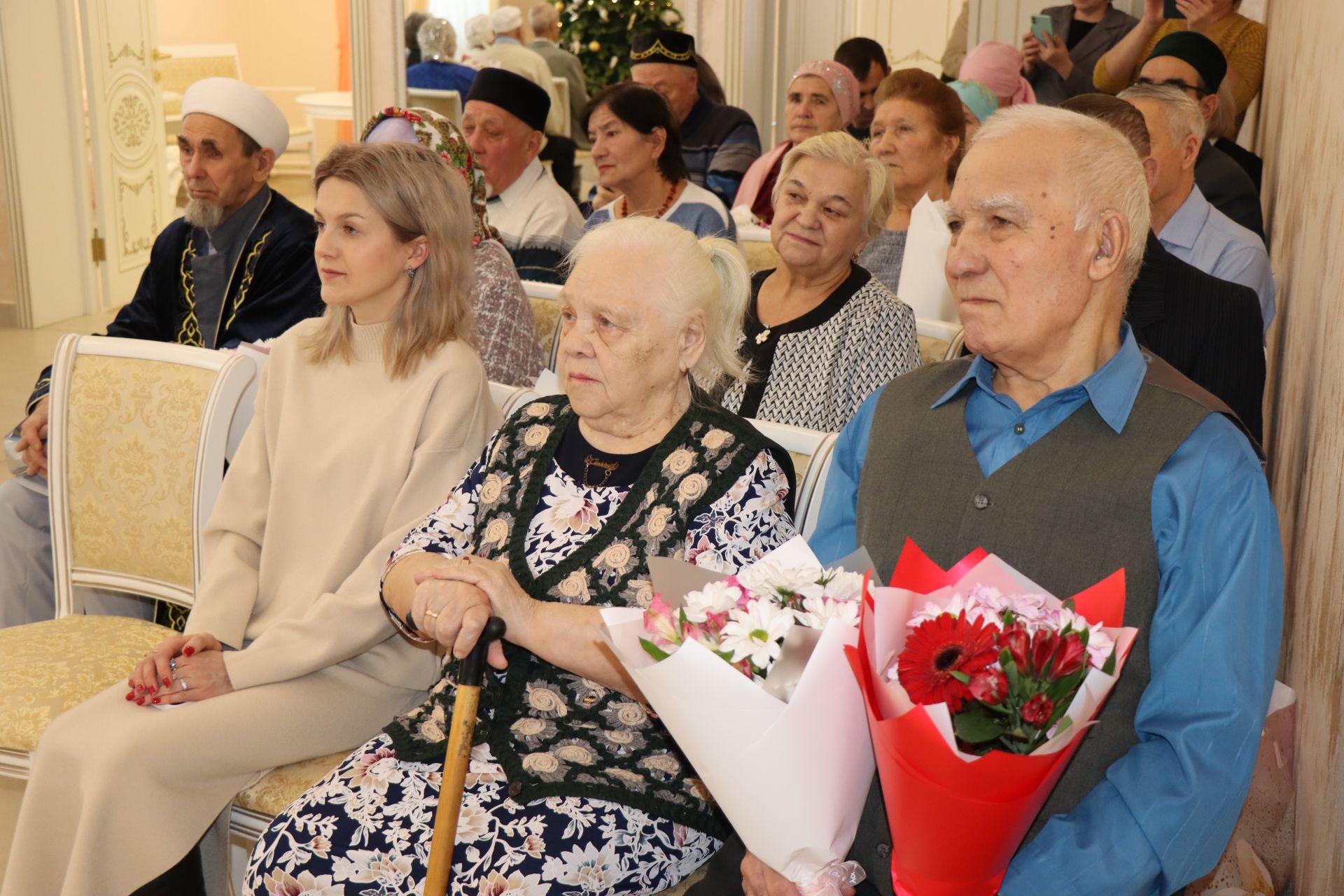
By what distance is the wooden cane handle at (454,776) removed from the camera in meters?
1.59

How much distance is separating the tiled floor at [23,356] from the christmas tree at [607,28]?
301cm

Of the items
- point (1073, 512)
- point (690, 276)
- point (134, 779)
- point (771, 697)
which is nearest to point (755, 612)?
point (771, 697)

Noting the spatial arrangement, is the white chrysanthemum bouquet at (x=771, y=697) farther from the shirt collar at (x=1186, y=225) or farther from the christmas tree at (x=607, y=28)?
the christmas tree at (x=607, y=28)

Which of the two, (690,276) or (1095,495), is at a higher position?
(690,276)

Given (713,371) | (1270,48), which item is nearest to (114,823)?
(713,371)

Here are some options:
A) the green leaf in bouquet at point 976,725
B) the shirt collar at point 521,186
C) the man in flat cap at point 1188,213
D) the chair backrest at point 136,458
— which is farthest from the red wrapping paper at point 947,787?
the shirt collar at point 521,186

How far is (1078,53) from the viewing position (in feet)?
19.4

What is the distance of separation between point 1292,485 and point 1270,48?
336 cm

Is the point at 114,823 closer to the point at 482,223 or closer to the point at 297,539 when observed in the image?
the point at 297,539

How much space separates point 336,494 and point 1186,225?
94.6 inches

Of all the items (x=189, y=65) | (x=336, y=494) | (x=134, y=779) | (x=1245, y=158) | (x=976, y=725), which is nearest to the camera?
(x=976, y=725)

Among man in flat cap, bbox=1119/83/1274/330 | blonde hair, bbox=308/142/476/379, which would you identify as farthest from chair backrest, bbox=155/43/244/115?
man in flat cap, bbox=1119/83/1274/330

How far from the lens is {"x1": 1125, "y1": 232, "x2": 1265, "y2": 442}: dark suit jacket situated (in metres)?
2.55

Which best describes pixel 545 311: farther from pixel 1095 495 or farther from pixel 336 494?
pixel 1095 495
